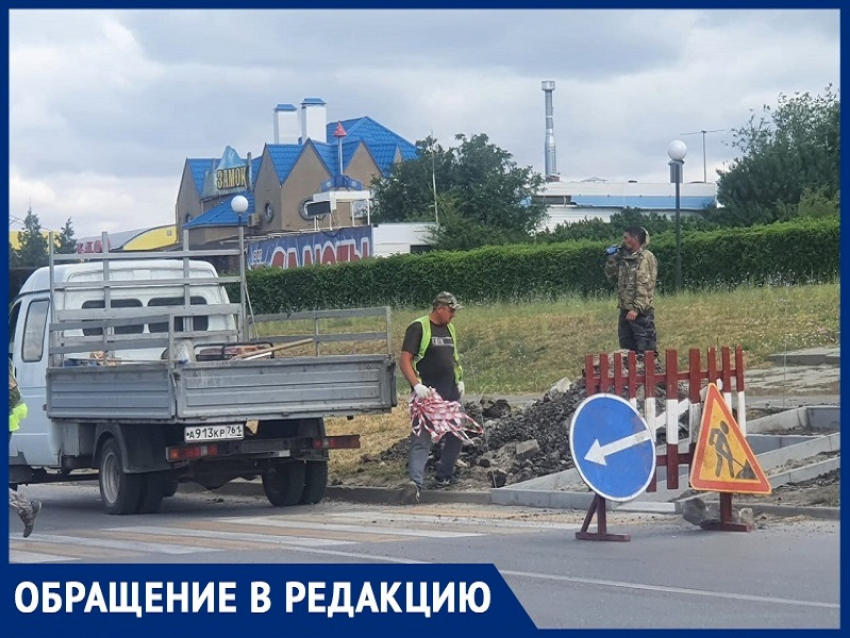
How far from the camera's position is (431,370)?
15.4 m

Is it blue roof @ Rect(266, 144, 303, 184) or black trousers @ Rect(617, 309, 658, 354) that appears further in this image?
blue roof @ Rect(266, 144, 303, 184)

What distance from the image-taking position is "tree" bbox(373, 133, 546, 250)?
73625 mm

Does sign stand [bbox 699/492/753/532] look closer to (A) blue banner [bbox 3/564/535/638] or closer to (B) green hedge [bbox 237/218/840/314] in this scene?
(A) blue banner [bbox 3/564/535/638]

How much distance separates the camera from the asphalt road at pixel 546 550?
845 centimetres

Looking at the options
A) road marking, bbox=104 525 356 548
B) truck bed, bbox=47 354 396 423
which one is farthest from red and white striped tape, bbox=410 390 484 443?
road marking, bbox=104 525 356 548

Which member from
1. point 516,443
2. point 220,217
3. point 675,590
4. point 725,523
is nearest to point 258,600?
point 675,590

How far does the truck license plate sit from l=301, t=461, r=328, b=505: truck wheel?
1.37 meters

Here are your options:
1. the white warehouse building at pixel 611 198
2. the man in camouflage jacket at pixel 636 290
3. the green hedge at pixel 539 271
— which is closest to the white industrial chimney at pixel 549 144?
the white warehouse building at pixel 611 198

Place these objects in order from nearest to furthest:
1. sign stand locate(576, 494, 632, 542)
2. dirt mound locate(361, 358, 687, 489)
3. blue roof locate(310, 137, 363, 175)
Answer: sign stand locate(576, 494, 632, 542)
dirt mound locate(361, 358, 687, 489)
blue roof locate(310, 137, 363, 175)

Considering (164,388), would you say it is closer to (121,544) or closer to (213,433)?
(213,433)

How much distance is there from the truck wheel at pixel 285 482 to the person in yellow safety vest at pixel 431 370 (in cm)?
105

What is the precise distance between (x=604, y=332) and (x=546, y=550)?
18685 mm

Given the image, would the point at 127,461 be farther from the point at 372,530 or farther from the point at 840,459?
the point at 840,459

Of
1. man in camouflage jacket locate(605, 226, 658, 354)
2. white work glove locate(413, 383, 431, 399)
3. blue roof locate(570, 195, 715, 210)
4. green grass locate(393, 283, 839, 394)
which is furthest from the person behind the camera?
blue roof locate(570, 195, 715, 210)
